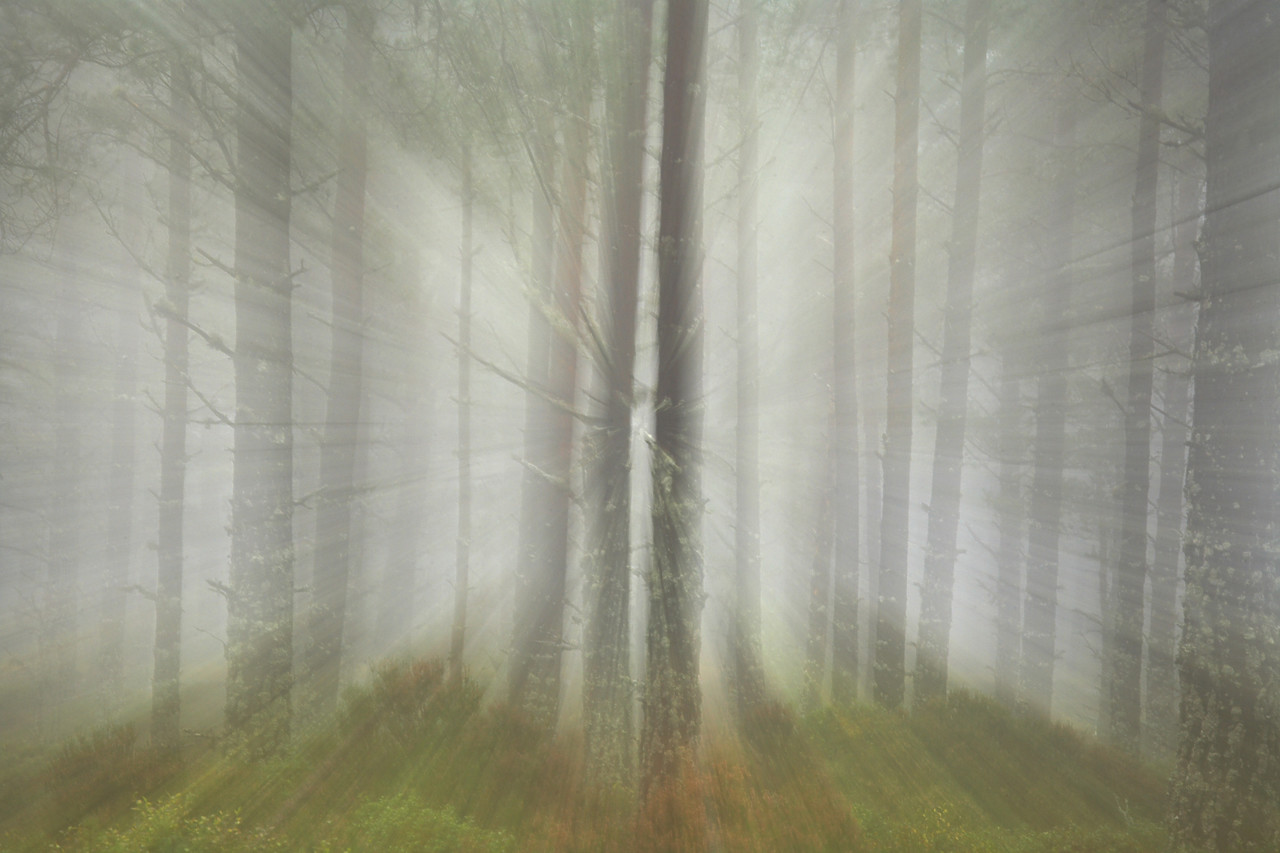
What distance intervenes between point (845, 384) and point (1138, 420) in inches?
161

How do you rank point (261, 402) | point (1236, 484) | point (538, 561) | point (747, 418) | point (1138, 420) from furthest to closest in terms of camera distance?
1. point (747, 418)
2. point (1138, 420)
3. point (538, 561)
4. point (261, 402)
5. point (1236, 484)

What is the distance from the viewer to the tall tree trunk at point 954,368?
24.2ft

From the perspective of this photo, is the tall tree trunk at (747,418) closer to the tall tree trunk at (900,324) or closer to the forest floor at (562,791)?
the forest floor at (562,791)

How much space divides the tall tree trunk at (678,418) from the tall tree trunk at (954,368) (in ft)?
16.0

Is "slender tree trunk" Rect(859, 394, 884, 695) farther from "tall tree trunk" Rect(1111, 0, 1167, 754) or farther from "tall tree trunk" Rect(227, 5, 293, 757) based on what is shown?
"tall tree trunk" Rect(227, 5, 293, 757)

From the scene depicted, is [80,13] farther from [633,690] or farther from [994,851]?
[994,851]

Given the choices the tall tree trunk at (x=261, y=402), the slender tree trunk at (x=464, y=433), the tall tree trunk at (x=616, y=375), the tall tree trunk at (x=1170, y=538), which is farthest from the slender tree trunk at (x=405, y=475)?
the tall tree trunk at (x=1170, y=538)

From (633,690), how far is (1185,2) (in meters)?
8.92

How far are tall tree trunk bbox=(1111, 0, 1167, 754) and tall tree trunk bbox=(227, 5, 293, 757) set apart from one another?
9.97 meters

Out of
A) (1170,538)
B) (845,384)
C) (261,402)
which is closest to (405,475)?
(261,402)

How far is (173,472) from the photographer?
27.2 ft

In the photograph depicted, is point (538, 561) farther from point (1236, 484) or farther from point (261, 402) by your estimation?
point (1236, 484)

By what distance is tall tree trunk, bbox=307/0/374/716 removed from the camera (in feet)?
25.0

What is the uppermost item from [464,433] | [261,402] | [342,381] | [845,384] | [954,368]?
[954,368]
